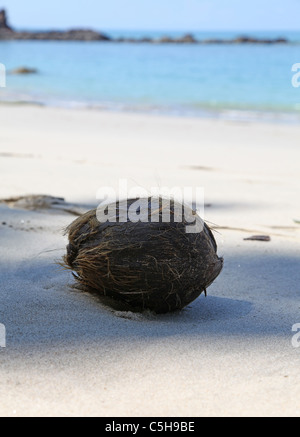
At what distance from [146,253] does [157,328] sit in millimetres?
332

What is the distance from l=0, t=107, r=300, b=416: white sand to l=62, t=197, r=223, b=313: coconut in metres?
0.12

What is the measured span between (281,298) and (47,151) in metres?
5.50

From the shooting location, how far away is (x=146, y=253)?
8.89 feet

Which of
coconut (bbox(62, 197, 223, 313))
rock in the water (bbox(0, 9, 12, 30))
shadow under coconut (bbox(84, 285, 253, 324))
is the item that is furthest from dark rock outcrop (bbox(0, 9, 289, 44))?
coconut (bbox(62, 197, 223, 313))

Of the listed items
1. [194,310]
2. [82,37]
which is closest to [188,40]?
[82,37]

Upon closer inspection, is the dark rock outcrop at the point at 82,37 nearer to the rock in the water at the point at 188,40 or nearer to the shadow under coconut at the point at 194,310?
the rock in the water at the point at 188,40

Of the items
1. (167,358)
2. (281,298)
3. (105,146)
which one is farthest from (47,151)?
(167,358)

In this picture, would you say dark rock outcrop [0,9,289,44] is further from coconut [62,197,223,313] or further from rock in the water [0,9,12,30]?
coconut [62,197,223,313]

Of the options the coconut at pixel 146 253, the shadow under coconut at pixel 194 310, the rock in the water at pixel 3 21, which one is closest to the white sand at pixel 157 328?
the shadow under coconut at pixel 194 310

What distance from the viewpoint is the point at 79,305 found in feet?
9.55

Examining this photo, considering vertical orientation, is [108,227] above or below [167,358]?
above

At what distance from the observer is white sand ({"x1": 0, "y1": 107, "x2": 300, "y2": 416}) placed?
2.18 meters

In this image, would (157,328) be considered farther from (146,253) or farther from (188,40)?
(188,40)

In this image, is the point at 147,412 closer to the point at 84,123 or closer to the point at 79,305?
the point at 79,305
